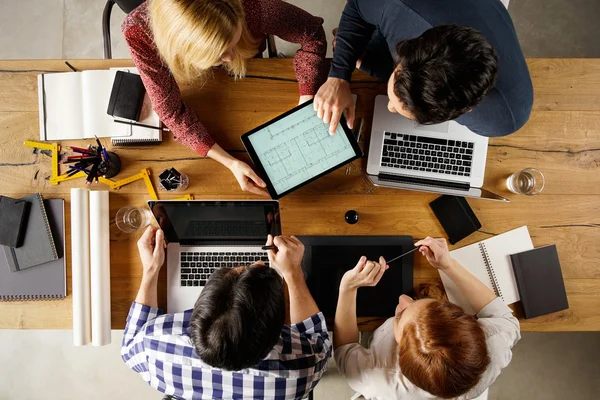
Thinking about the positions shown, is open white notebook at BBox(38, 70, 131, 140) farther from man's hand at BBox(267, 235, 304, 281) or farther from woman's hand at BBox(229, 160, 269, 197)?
man's hand at BBox(267, 235, 304, 281)

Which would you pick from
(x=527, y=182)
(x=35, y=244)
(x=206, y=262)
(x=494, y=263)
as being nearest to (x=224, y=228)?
(x=206, y=262)

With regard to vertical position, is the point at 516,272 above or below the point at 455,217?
below

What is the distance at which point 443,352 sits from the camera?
1133 mm

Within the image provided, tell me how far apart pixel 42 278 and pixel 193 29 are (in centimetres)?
103

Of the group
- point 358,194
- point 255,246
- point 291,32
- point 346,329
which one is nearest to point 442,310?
point 346,329

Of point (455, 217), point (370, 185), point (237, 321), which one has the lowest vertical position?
point (237, 321)

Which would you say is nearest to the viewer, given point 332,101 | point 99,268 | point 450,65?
point 450,65

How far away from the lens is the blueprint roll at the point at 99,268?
1351mm

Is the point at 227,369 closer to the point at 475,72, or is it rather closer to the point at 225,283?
the point at 225,283

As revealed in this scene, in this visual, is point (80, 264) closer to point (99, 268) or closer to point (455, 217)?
point (99, 268)

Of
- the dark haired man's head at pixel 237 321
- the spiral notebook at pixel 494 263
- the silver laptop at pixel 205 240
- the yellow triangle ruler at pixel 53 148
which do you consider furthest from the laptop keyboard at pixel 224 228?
the spiral notebook at pixel 494 263

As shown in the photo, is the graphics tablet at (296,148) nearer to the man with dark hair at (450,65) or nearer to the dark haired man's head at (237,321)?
the man with dark hair at (450,65)

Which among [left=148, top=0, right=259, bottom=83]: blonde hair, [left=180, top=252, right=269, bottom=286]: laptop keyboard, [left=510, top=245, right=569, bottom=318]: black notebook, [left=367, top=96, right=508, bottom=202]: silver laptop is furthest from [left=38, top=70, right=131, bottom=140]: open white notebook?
[left=510, top=245, right=569, bottom=318]: black notebook

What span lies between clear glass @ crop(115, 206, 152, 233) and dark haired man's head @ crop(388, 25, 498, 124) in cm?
97
